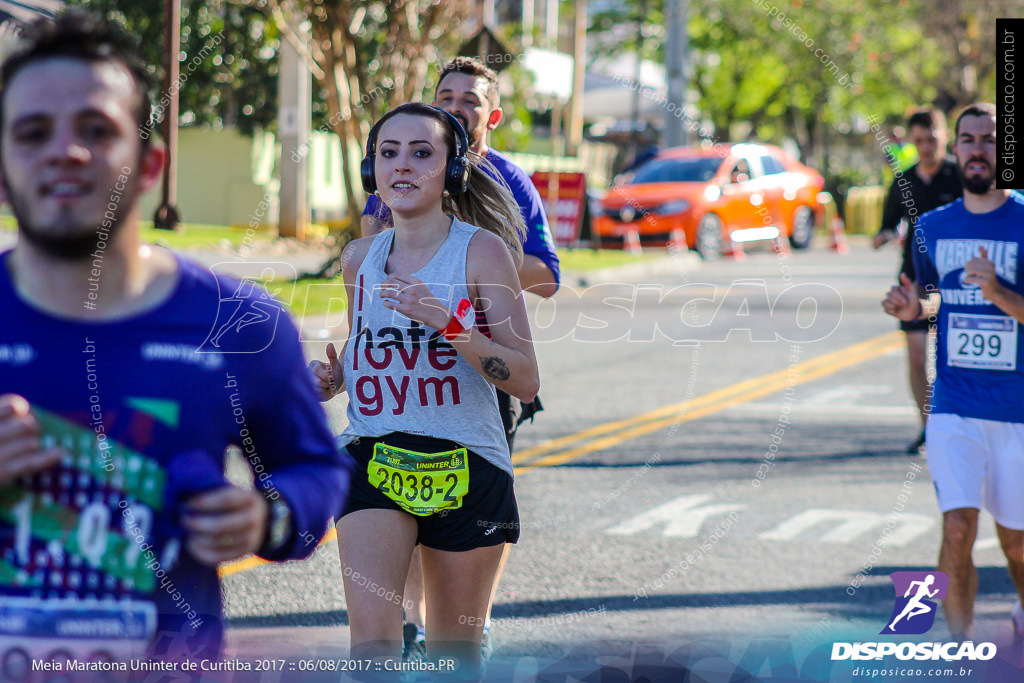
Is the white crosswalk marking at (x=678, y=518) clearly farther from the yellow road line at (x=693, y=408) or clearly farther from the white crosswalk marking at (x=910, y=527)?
the yellow road line at (x=693, y=408)

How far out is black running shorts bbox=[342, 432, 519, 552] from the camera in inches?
144

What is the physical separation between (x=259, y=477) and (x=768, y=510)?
17.9 ft

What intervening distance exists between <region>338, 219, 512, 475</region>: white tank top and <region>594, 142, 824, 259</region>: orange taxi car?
786 inches

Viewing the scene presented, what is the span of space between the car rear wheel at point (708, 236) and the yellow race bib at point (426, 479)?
67.1ft

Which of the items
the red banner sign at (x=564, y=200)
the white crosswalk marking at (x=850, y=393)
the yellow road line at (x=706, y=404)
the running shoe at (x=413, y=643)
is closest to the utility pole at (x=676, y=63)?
the red banner sign at (x=564, y=200)

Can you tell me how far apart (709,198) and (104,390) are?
853 inches

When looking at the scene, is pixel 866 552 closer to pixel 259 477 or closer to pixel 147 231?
pixel 259 477

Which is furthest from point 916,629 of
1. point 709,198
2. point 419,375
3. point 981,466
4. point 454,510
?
point 709,198

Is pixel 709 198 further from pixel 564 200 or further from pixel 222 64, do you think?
pixel 222 64

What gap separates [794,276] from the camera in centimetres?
2323

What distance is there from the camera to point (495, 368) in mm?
3576

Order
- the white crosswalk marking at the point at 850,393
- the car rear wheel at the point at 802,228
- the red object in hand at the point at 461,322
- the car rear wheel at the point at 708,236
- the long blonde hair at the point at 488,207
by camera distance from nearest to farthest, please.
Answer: the red object in hand at the point at 461,322 → the long blonde hair at the point at 488,207 → the white crosswalk marking at the point at 850,393 → the car rear wheel at the point at 708,236 → the car rear wheel at the point at 802,228

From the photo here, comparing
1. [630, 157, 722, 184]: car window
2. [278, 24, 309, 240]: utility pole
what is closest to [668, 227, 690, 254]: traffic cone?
[630, 157, 722, 184]: car window

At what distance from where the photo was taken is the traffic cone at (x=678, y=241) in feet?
78.3
